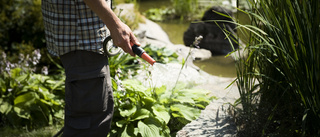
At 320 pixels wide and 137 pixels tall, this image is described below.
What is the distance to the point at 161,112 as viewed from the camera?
2525mm

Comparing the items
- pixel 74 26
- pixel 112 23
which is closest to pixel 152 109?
pixel 74 26

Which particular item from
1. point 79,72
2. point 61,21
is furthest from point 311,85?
point 61,21

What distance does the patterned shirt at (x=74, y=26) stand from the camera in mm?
1871

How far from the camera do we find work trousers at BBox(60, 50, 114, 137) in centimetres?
190

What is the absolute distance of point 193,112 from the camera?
260 cm

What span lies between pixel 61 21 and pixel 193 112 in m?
1.12

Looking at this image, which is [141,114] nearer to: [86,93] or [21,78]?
[86,93]

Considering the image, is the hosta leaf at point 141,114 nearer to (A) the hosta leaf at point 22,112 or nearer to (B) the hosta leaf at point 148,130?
(B) the hosta leaf at point 148,130

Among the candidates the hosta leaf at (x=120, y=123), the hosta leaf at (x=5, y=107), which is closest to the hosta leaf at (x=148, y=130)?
the hosta leaf at (x=120, y=123)

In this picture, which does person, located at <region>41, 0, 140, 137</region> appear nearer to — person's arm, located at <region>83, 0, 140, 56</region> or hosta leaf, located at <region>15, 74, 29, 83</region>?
person's arm, located at <region>83, 0, 140, 56</region>

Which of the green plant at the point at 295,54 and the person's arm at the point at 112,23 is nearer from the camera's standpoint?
the person's arm at the point at 112,23

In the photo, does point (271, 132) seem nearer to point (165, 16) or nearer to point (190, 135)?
point (190, 135)

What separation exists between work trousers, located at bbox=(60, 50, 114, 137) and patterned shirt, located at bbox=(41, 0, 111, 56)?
0.15ft

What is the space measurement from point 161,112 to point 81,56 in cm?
82
